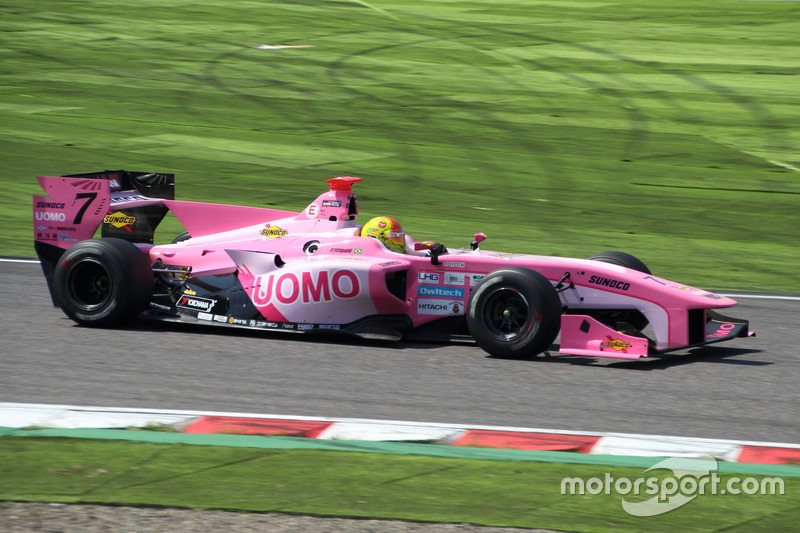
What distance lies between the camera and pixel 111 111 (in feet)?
69.3

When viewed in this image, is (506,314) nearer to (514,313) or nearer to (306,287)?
(514,313)

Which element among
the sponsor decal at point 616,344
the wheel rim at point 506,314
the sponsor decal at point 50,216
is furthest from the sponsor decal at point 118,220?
the sponsor decal at point 616,344

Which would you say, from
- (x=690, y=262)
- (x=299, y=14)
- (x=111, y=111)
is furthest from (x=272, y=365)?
(x=299, y=14)

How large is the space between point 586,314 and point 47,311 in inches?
193

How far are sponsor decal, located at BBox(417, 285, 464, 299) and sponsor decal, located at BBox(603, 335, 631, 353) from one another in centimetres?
124

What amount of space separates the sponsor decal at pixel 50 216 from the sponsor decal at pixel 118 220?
38cm

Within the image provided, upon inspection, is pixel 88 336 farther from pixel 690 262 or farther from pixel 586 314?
pixel 690 262

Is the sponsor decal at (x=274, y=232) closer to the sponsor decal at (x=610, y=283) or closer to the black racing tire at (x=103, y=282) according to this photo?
the black racing tire at (x=103, y=282)

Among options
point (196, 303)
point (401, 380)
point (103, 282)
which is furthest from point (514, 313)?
point (103, 282)

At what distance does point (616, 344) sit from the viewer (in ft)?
26.0

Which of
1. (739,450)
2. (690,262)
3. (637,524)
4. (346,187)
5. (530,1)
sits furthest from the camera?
(530,1)

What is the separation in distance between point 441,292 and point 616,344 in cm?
149

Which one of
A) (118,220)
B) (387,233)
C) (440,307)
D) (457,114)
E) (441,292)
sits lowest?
(440,307)

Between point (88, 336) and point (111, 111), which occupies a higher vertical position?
point (111, 111)
